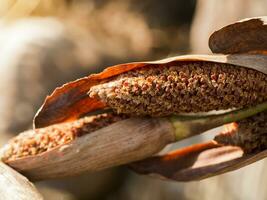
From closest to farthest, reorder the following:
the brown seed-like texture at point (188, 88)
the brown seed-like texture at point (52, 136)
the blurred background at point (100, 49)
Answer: the brown seed-like texture at point (188, 88)
the brown seed-like texture at point (52, 136)
the blurred background at point (100, 49)

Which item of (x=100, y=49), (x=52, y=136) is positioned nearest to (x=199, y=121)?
(x=52, y=136)

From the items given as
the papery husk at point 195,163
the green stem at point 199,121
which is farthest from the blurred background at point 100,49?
the green stem at point 199,121

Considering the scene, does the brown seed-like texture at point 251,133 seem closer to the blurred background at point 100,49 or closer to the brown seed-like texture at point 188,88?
the brown seed-like texture at point 188,88

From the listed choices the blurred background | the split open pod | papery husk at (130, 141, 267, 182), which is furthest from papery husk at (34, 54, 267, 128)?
the blurred background

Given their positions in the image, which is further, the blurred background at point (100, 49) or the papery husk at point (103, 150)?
the blurred background at point (100, 49)

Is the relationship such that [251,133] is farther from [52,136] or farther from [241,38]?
[52,136]

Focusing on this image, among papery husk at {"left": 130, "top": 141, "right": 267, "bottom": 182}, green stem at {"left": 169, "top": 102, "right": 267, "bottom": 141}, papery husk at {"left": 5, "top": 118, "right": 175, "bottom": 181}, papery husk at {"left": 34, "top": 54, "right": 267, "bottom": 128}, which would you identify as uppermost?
papery husk at {"left": 34, "top": 54, "right": 267, "bottom": 128}

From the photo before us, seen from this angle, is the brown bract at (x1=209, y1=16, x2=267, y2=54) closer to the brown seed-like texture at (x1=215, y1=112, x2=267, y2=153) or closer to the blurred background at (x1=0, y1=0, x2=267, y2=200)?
the brown seed-like texture at (x1=215, y1=112, x2=267, y2=153)
